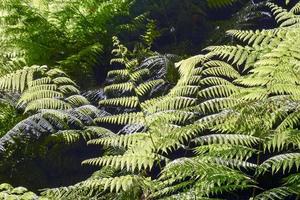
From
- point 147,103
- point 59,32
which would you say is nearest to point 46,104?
point 147,103

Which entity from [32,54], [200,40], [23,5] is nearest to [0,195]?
[32,54]

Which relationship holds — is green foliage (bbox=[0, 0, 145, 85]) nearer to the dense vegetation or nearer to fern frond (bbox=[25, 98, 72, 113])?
the dense vegetation

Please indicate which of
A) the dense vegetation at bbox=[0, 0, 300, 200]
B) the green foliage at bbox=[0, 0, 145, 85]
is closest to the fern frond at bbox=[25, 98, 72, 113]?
the dense vegetation at bbox=[0, 0, 300, 200]

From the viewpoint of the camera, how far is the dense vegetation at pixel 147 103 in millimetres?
2113

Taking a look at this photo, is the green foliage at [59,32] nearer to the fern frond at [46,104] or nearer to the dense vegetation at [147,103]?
the dense vegetation at [147,103]

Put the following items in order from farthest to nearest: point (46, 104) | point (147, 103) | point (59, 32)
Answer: point (59, 32) → point (46, 104) → point (147, 103)

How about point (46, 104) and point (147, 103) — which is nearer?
point (147, 103)

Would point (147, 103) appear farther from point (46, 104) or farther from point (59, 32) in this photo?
point (59, 32)

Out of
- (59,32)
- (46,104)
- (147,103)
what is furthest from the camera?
(59,32)

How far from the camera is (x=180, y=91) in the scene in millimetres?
2711

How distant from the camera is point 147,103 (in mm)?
2750

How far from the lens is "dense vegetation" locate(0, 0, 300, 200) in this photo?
2.11 meters

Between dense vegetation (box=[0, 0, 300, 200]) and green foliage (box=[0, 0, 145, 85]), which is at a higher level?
green foliage (box=[0, 0, 145, 85])

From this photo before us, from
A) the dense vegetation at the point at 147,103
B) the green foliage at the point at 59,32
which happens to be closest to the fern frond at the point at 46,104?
the dense vegetation at the point at 147,103
